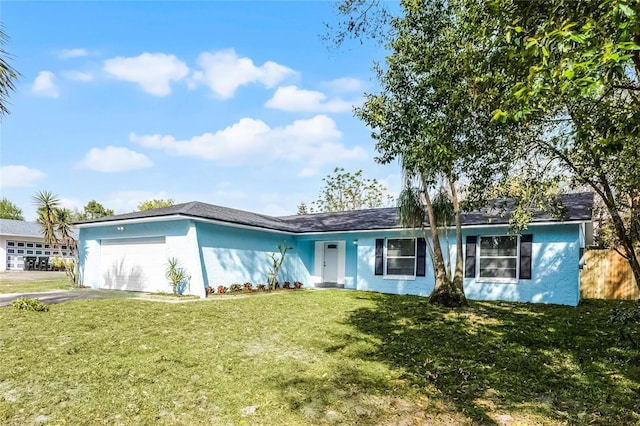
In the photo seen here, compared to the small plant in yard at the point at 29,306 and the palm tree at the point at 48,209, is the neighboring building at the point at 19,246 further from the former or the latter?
the small plant in yard at the point at 29,306

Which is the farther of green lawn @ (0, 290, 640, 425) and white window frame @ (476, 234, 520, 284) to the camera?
white window frame @ (476, 234, 520, 284)

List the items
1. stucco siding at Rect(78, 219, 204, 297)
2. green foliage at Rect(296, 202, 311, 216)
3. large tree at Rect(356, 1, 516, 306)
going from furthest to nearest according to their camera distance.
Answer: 1. green foliage at Rect(296, 202, 311, 216)
2. stucco siding at Rect(78, 219, 204, 297)
3. large tree at Rect(356, 1, 516, 306)

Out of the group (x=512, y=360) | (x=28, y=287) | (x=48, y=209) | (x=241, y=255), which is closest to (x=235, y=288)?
(x=241, y=255)

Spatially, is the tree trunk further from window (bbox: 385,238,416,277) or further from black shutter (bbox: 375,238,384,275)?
black shutter (bbox: 375,238,384,275)

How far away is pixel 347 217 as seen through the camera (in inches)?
748

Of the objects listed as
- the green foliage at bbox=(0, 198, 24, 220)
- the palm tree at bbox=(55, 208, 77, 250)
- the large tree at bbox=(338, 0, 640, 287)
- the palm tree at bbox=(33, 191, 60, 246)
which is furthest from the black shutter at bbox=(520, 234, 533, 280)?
the green foliage at bbox=(0, 198, 24, 220)

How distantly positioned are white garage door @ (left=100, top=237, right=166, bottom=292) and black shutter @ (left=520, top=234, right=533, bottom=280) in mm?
12080

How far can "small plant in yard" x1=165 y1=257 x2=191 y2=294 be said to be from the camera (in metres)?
12.8

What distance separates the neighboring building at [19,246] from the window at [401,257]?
2130cm

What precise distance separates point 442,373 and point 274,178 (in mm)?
22861

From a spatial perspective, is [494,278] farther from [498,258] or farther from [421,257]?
[421,257]

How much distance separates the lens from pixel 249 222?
48.8ft

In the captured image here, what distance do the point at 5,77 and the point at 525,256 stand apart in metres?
14.2

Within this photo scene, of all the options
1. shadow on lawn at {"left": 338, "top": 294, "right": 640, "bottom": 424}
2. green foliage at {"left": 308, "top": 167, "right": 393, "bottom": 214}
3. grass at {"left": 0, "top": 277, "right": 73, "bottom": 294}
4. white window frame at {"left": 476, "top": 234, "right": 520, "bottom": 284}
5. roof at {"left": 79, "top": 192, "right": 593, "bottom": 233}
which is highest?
green foliage at {"left": 308, "top": 167, "right": 393, "bottom": 214}
